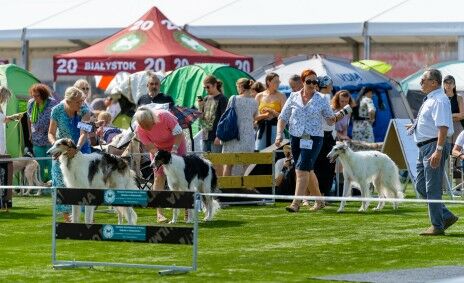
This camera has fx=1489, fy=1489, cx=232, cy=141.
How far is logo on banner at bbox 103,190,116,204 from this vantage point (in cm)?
1173

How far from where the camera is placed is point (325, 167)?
19.8 metres

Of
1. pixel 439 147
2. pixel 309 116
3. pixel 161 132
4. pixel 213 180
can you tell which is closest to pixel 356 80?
pixel 309 116

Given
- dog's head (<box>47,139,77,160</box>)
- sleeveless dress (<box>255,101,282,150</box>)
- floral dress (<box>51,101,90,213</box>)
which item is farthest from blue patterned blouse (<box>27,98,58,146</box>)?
Answer: dog's head (<box>47,139,77,160</box>)

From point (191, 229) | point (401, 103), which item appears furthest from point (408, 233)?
point (401, 103)

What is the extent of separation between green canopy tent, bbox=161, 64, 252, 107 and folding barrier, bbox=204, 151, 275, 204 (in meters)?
4.34

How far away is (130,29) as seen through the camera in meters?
27.5

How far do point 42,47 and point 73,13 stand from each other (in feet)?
7.07

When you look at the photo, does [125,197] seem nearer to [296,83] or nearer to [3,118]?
[296,83]

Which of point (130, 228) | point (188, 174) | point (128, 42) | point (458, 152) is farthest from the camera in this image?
point (128, 42)

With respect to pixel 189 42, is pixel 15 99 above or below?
below

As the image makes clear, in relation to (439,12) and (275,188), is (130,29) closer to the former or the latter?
(439,12)

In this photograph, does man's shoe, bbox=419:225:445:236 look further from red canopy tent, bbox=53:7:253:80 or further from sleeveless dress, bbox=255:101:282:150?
red canopy tent, bbox=53:7:253:80

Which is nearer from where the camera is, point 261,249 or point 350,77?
point 261,249

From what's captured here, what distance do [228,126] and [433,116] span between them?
6211 millimetres
